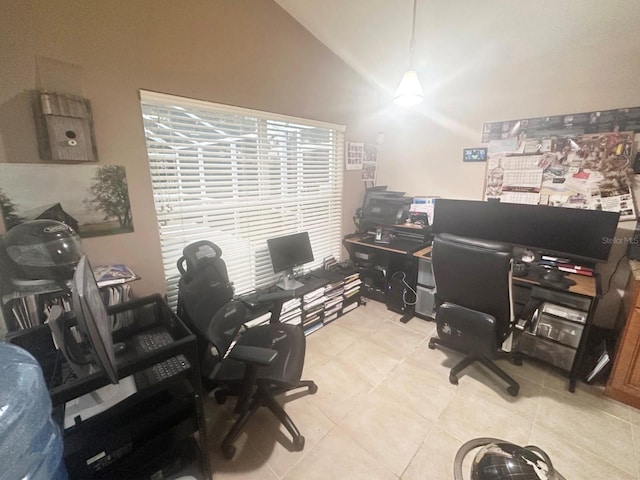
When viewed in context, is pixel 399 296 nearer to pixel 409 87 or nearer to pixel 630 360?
pixel 630 360

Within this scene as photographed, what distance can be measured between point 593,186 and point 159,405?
3.25 meters

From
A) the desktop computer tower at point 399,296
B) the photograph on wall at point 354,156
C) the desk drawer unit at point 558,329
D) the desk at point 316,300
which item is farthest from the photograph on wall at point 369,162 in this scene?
the desk drawer unit at point 558,329

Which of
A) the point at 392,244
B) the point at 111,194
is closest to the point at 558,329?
the point at 392,244

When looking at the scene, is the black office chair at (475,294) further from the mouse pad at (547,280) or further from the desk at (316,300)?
the desk at (316,300)

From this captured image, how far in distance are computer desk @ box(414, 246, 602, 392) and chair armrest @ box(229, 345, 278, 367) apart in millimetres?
1592

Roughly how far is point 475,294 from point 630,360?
41.0 inches

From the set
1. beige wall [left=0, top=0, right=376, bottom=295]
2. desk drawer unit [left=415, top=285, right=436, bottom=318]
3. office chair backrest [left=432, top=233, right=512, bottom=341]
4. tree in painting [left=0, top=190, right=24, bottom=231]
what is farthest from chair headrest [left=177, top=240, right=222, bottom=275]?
desk drawer unit [left=415, top=285, right=436, bottom=318]

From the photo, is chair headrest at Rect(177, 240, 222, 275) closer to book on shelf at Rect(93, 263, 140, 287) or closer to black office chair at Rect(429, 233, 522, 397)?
book on shelf at Rect(93, 263, 140, 287)

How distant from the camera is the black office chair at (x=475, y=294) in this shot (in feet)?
5.04

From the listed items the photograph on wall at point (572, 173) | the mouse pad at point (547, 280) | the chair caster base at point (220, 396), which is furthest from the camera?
the photograph on wall at point (572, 173)

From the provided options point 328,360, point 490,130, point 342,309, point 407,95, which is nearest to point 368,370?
point 328,360

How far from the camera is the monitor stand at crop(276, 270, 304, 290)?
2461 mm

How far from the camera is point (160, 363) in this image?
1208mm

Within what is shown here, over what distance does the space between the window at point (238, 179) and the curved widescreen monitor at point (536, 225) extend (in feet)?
4.15
